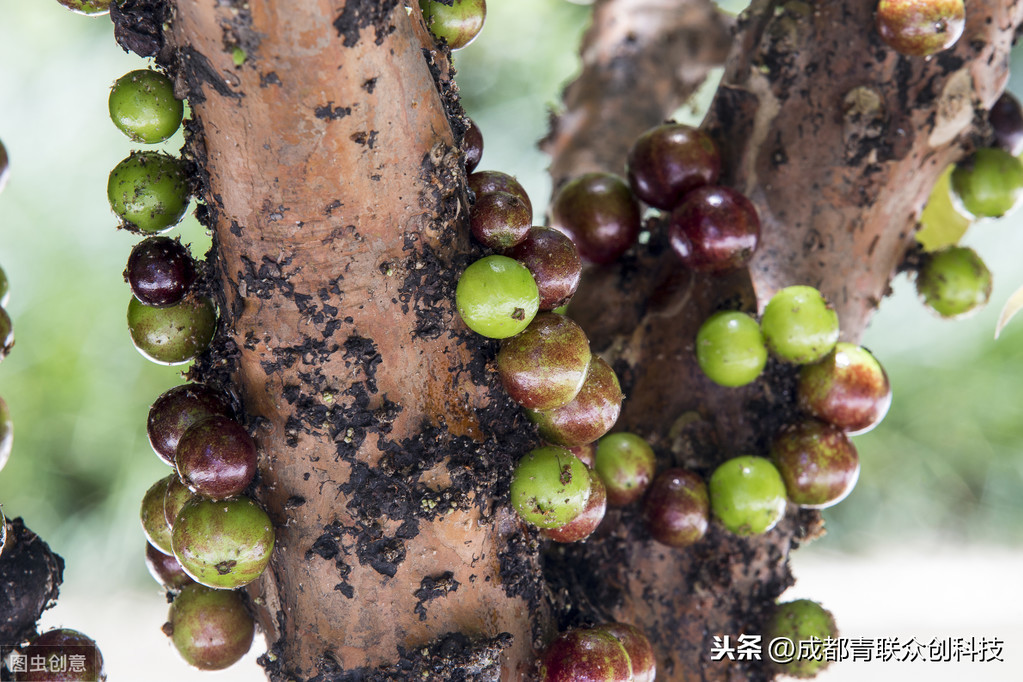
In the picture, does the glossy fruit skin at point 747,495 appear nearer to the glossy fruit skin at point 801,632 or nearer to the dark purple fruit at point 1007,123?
the glossy fruit skin at point 801,632

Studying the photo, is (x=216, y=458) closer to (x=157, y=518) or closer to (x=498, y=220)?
(x=157, y=518)

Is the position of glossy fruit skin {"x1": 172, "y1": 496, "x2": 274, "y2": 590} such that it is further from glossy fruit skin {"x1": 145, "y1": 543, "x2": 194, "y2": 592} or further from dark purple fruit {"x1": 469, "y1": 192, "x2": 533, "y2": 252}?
dark purple fruit {"x1": 469, "y1": 192, "x2": 533, "y2": 252}

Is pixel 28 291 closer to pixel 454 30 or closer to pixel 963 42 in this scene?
pixel 454 30

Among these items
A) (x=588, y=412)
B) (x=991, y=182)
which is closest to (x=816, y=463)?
(x=588, y=412)

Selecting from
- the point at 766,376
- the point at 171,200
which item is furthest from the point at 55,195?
the point at 766,376

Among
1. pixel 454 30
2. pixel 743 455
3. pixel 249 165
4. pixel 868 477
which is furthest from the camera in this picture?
pixel 868 477

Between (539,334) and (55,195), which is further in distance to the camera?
(55,195)
